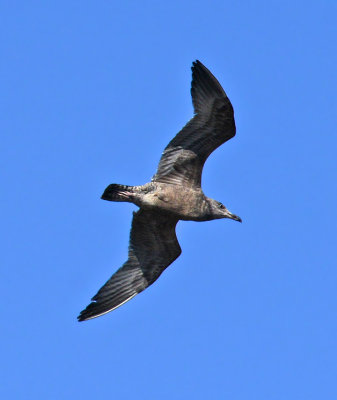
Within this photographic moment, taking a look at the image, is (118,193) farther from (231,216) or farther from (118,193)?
(231,216)

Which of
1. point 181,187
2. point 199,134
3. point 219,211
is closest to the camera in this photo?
point 199,134

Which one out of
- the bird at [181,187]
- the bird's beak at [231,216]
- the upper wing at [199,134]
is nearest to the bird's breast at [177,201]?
the bird at [181,187]

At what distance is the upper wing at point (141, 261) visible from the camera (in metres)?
25.6

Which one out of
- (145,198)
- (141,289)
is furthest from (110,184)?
(141,289)

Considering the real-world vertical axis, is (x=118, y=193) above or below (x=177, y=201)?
above

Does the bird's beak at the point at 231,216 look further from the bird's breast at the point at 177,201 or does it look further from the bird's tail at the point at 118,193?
the bird's tail at the point at 118,193

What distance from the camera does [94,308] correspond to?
25.5 m

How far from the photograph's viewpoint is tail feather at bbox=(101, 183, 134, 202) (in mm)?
24641

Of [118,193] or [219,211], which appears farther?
[219,211]

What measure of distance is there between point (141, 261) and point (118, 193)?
6.02 ft

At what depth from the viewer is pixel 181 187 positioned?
24953 millimetres

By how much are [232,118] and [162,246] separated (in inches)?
114

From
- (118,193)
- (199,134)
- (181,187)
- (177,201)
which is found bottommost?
(177,201)

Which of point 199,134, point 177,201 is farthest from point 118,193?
point 199,134
